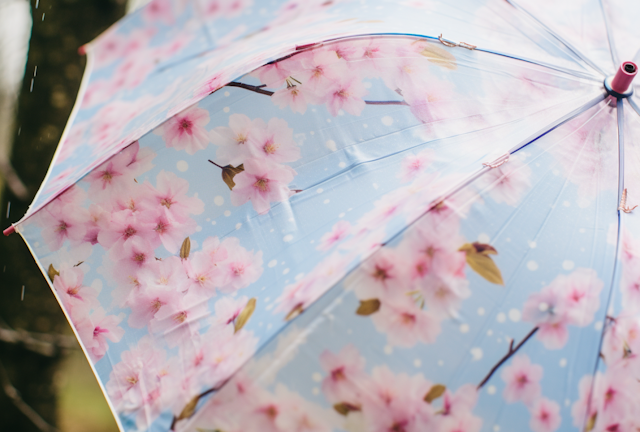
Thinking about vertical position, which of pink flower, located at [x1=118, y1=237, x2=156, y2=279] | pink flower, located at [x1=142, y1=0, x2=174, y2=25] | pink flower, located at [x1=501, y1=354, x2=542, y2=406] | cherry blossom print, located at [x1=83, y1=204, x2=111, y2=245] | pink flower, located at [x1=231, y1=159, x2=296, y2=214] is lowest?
pink flower, located at [x1=501, y1=354, x2=542, y2=406]

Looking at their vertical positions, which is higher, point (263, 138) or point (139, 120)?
point (139, 120)

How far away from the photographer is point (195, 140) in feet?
2.96

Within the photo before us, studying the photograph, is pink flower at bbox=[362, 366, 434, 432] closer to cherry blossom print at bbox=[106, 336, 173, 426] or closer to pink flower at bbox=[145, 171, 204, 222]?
cherry blossom print at bbox=[106, 336, 173, 426]

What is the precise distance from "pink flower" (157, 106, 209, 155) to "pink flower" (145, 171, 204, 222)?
0.07 m

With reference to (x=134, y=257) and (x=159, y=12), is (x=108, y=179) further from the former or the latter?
(x=159, y=12)

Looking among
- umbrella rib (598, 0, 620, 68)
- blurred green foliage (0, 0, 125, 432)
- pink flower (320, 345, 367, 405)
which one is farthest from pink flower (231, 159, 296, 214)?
blurred green foliage (0, 0, 125, 432)

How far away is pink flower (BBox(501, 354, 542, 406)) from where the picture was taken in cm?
78

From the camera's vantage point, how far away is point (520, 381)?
0.78 metres

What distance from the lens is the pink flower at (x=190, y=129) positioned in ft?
2.95

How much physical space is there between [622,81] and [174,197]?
3.06ft

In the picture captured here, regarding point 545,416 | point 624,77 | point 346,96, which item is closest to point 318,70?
point 346,96

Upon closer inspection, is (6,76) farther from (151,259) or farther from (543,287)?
(543,287)

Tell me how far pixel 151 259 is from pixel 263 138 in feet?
1.08

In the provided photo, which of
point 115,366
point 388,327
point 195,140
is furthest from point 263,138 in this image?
point 115,366
